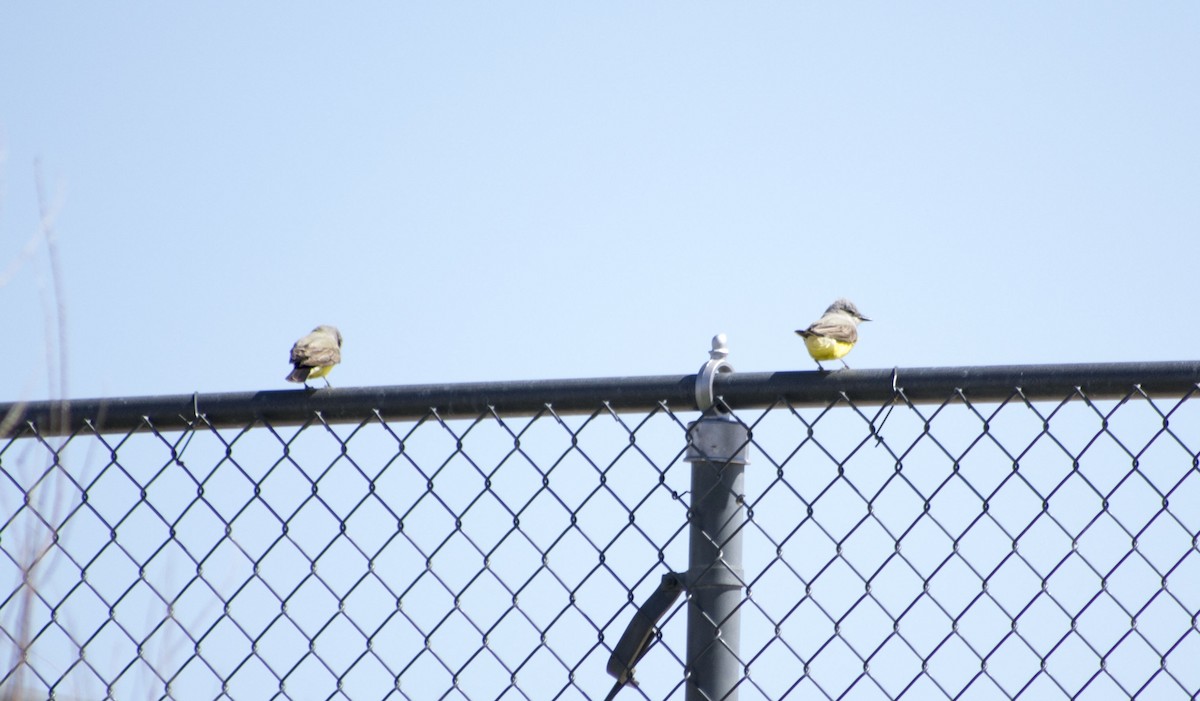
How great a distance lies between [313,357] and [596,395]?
3338 millimetres

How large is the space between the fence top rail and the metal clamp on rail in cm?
1

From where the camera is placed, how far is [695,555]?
259 centimetres

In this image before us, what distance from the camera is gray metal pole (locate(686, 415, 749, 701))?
8.32ft

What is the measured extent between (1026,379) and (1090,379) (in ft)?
0.35

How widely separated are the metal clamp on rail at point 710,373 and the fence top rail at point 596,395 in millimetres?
13

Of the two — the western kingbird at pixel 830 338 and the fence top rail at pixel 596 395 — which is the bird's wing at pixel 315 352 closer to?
the western kingbird at pixel 830 338

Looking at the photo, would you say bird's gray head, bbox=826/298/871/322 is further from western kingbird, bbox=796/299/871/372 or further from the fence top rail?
the fence top rail

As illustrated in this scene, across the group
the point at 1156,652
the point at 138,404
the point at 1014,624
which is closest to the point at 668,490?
the point at 1014,624

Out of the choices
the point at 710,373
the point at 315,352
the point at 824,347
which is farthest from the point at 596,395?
the point at 315,352

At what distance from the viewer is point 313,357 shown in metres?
5.75

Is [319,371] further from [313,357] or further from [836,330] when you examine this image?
[836,330]

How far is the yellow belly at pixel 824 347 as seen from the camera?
5695mm

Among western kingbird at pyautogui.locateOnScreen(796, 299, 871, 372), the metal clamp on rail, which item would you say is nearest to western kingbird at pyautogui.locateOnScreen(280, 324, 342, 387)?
western kingbird at pyautogui.locateOnScreen(796, 299, 871, 372)

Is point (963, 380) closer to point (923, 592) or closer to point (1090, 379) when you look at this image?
point (1090, 379)
